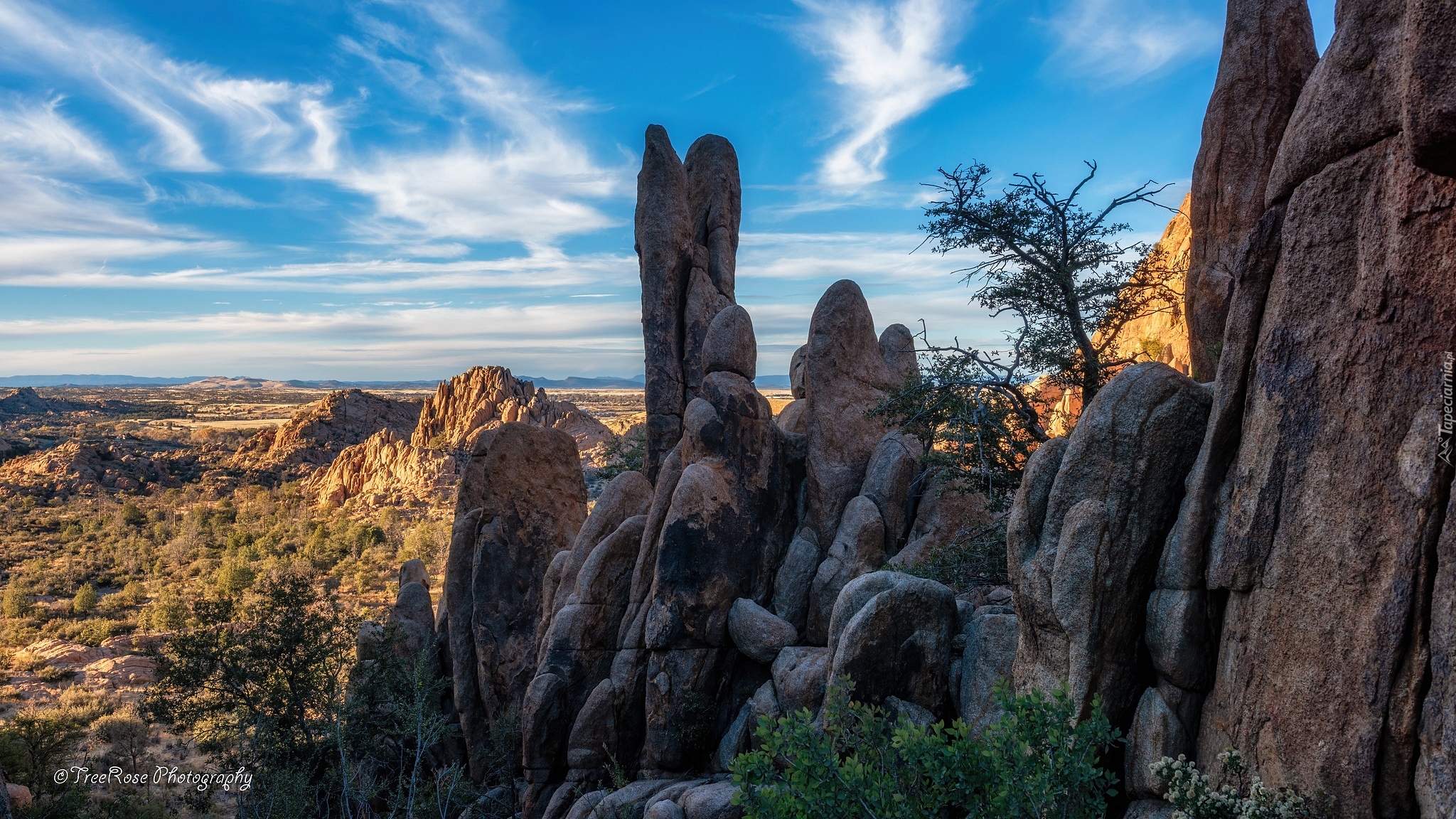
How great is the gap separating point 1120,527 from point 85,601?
4869 centimetres

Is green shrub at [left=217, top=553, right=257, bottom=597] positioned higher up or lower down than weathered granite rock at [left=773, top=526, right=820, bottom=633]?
lower down

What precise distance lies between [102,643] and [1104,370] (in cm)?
4210

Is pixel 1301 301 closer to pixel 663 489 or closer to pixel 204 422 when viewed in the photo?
pixel 663 489

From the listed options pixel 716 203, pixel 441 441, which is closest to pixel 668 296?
pixel 716 203

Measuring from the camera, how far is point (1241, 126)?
44.2 feet

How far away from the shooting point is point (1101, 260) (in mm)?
16031

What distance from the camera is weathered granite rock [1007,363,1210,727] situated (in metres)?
9.12

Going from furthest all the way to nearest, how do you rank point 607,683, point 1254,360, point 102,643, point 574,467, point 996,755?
point 102,643
point 574,467
point 607,683
point 1254,360
point 996,755

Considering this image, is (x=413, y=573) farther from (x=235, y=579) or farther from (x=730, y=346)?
(x=235, y=579)

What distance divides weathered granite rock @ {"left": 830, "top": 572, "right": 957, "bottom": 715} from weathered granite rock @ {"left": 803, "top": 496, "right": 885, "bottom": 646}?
3.94 m

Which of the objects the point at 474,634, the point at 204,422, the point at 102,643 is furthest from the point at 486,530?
the point at 204,422

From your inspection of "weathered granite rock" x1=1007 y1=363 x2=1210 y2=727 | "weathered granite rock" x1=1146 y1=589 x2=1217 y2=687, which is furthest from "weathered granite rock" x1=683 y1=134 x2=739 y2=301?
"weathered granite rock" x1=1146 y1=589 x2=1217 y2=687

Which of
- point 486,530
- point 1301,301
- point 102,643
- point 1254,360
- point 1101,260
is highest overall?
point 1101,260

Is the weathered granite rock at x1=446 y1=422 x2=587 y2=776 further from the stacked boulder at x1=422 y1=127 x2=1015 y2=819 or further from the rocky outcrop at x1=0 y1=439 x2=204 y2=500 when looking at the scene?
the rocky outcrop at x1=0 y1=439 x2=204 y2=500
